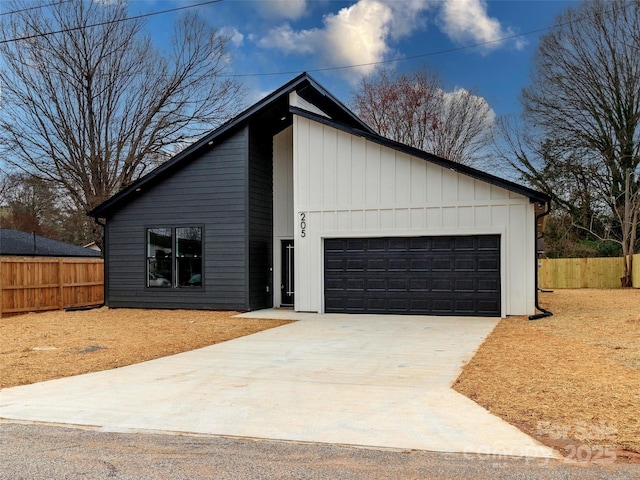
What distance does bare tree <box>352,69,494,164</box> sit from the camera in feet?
109

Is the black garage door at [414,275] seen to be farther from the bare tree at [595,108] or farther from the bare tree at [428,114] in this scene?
the bare tree at [428,114]

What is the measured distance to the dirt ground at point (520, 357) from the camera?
4789 mm

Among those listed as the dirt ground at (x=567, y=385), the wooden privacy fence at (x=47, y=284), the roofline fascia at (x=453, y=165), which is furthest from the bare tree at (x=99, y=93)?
the dirt ground at (x=567, y=385)

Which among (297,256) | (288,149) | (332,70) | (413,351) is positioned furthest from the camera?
(332,70)

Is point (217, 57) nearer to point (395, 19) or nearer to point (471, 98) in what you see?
point (395, 19)

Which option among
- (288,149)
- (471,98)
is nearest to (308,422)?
(288,149)

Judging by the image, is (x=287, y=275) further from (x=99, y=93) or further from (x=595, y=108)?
(x=595, y=108)

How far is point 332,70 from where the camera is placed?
30.2 m

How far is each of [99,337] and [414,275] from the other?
742 cm

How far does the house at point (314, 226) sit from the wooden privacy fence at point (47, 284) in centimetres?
159

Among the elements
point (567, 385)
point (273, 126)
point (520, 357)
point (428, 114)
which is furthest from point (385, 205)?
point (428, 114)

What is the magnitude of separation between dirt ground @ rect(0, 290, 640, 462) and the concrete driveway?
0.36m

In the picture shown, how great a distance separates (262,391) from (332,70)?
26337mm

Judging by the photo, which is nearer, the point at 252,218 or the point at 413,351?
the point at 413,351
